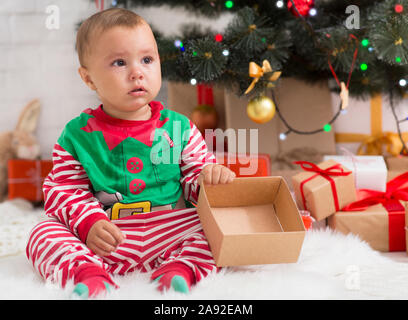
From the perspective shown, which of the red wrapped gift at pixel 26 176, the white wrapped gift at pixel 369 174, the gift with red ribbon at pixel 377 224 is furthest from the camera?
the red wrapped gift at pixel 26 176

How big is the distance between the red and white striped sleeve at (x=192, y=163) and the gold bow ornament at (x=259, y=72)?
324mm

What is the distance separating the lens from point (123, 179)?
0.98m

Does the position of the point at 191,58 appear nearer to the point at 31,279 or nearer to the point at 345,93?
the point at 345,93

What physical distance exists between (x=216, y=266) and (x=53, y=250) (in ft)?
0.98

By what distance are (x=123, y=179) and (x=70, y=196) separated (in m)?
0.11

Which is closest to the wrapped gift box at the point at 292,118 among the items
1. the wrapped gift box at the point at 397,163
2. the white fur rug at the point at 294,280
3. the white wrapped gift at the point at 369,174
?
the wrapped gift box at the point at 397,163

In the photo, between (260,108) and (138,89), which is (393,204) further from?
(138,89)

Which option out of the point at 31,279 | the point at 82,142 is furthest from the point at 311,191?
the point at 31,279

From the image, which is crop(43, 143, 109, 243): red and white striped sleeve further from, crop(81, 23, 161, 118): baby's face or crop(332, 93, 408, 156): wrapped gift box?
crop(332, 93, 408, 156): wrapped gift box

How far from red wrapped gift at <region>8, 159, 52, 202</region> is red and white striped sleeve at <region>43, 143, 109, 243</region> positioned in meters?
0.63

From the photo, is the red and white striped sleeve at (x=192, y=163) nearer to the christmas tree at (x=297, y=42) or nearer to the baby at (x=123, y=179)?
the baby at (x=123, y=179)

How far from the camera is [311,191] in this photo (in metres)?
1.17

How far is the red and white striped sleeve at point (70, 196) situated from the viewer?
36.1 inches

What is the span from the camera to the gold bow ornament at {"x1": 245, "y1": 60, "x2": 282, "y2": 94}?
4.25 ft
